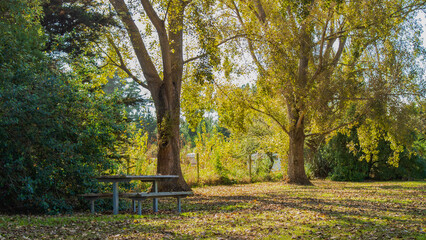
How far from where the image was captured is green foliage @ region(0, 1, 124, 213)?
809cm

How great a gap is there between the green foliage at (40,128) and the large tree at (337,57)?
21.9 feet

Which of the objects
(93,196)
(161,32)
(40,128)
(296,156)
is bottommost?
(93,196)

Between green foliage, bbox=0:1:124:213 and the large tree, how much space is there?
669 centimetres

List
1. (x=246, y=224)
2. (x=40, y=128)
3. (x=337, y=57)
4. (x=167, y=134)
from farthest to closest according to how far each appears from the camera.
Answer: (x=337, y=57)
(x=167, y=134)
(x=40, y=128)
(x=246, y=224)

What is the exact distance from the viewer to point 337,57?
60.2 feet

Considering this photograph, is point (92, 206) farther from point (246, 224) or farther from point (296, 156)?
point (296, 156)

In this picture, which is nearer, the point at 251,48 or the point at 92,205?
the point at 92,205

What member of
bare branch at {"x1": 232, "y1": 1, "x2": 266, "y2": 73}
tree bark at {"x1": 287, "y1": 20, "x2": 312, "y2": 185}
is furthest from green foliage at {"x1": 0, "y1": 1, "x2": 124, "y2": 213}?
tree bark at {"x1": 287, "y1": 20, "x2": 312, "y2": 185}

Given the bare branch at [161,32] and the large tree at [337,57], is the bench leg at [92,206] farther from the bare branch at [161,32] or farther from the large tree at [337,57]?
the large tree at [337,57]

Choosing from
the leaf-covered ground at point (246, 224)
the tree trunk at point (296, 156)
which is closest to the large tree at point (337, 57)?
the tree trunk at point (296, 156)

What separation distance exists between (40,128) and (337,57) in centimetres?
1348

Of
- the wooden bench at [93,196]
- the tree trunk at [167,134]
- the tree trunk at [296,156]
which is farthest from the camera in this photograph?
the tree trunk at [296,156]

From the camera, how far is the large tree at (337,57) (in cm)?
1504

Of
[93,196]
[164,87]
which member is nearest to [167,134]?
[164,87]
